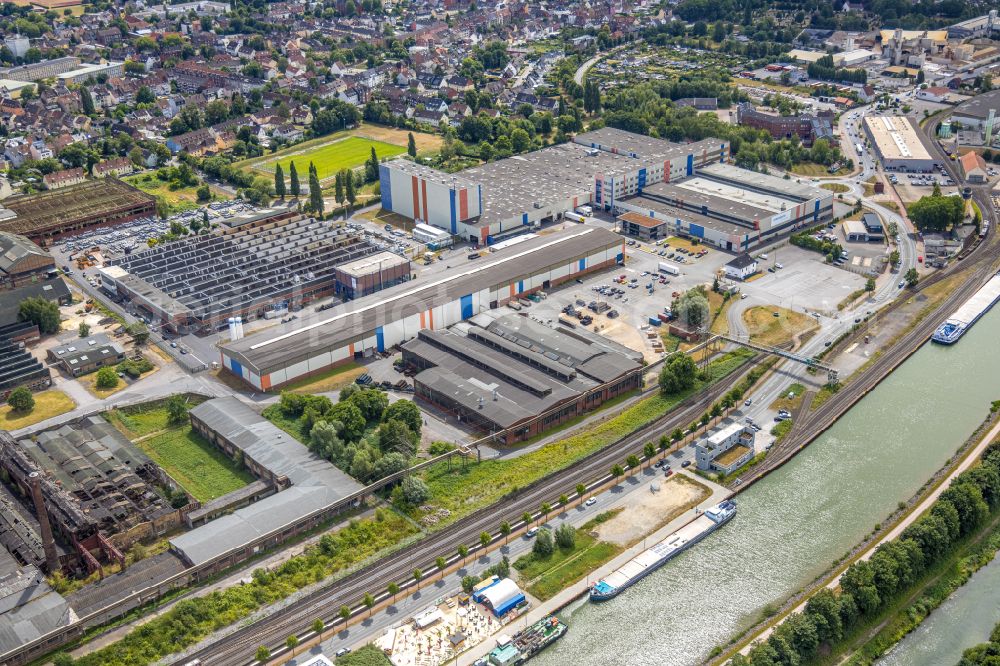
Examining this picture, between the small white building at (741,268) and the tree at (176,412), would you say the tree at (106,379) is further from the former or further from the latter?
the small white building at (741,268)

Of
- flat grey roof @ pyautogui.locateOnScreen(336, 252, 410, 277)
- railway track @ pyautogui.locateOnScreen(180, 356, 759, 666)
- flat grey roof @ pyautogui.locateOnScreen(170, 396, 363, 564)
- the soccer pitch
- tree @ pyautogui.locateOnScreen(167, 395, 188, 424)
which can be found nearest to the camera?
railway track @ pyautogui.locateOnScreen(180, 356, 759, 666)

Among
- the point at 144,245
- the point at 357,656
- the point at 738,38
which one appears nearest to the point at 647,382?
the point at 357,656

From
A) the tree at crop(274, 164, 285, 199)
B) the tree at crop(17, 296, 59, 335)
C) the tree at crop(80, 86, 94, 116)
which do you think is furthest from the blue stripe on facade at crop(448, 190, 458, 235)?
the tree at crop(80, 86, 94, 116)

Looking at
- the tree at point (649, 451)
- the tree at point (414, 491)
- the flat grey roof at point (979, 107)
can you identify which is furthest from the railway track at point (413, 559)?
the flat grey roof at point (979, 107)

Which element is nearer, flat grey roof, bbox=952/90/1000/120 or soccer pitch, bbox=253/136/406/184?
soccer pitch, bbox=253/136/406/184

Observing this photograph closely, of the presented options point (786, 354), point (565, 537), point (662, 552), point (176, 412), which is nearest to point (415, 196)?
point (176, 412)

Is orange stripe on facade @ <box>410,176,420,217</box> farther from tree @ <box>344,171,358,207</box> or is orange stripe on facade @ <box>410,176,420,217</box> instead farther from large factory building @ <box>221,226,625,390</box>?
large factory building @ <box>221,226,625,390</box>
